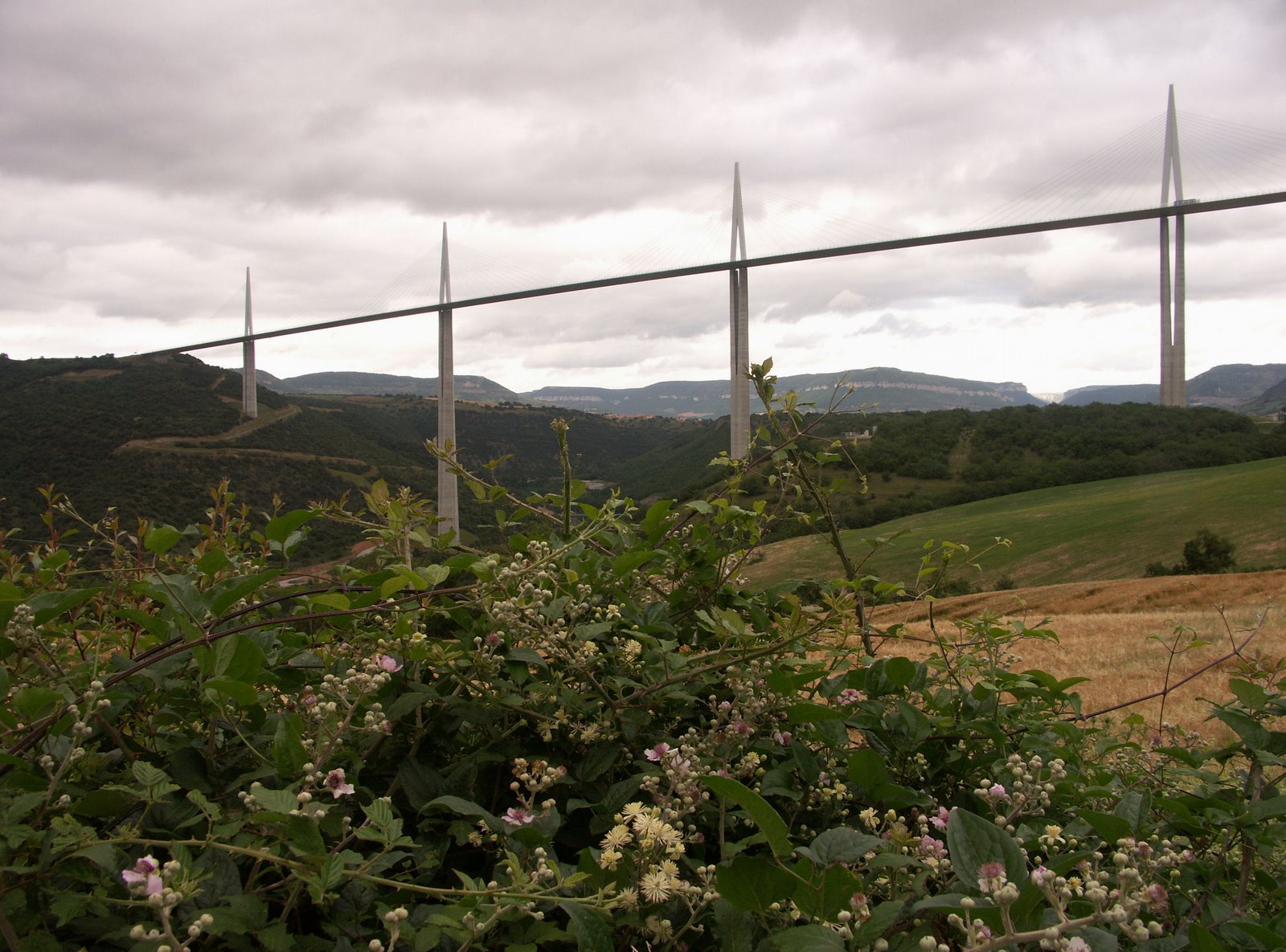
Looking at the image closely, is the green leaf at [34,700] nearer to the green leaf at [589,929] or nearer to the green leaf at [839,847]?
the green leaf at [589,929]

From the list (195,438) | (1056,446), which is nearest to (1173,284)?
(1056,446)

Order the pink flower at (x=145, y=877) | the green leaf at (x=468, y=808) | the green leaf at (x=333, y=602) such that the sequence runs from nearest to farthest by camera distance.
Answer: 1. the pink flower at (x=145, y=877)
2. the green leaf at (x=468, y=808)
3. the green leaf at (x=333, y=602)

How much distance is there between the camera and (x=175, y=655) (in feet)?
3.09

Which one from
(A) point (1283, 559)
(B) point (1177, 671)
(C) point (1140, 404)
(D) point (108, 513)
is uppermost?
(C) point (1140, 404)

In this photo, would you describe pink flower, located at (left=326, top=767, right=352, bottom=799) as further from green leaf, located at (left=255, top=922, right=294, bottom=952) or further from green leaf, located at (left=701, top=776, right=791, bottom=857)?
green leaf, located at (left=701, top=776, right=791, bottom=857)

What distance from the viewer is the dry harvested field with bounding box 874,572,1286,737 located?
2.71 meters

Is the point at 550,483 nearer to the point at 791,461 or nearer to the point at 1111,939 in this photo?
the point at 791,461

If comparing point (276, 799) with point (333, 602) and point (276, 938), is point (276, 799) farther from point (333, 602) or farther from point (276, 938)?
point (333, 602)

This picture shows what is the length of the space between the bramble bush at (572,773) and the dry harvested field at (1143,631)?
345 millimetres

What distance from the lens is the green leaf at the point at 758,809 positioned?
25.1 inches

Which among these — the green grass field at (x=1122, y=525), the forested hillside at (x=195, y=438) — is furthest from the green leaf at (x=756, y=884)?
the forested hillside at (x=195, y=438)

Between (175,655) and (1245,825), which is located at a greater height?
(175,655)

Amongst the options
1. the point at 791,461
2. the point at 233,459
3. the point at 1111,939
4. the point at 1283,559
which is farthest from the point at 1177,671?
the point at 233,459

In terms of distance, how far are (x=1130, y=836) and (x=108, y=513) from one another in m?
1.96
